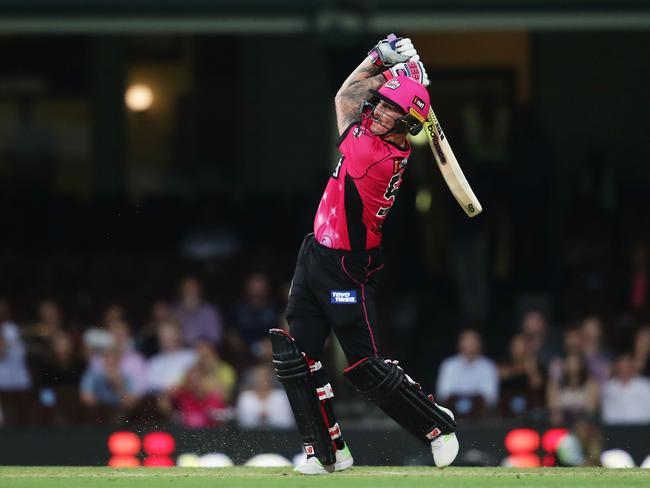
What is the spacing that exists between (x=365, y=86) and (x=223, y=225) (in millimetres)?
8381

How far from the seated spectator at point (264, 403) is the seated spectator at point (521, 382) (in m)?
1.86

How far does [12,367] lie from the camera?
12773 millimetres

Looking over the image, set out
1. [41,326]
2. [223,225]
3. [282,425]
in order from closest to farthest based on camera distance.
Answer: [282,425], [41,326], [223,225]

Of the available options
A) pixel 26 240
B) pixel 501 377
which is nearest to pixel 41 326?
pixel 26 240

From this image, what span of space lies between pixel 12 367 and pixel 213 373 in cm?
200

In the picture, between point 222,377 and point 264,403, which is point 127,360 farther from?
point 264,403

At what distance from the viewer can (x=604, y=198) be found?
1620 cm

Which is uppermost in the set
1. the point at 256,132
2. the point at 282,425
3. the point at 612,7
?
the point at 612,7

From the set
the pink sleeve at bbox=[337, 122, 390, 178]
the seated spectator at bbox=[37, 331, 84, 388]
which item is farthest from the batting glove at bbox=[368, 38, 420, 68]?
the seated spectator at bbox=[37, 331, 84, 388]

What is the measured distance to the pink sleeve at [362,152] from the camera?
23.1 ft

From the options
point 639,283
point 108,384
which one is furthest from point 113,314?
point 639,283

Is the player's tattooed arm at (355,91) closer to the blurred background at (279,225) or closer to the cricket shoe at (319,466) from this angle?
the cricket shoe at (319,466)

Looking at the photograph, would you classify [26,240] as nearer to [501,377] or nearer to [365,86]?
[501,377]

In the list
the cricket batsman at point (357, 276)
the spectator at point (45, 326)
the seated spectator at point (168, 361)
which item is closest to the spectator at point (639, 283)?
the seated spectator at point (168, 361)
